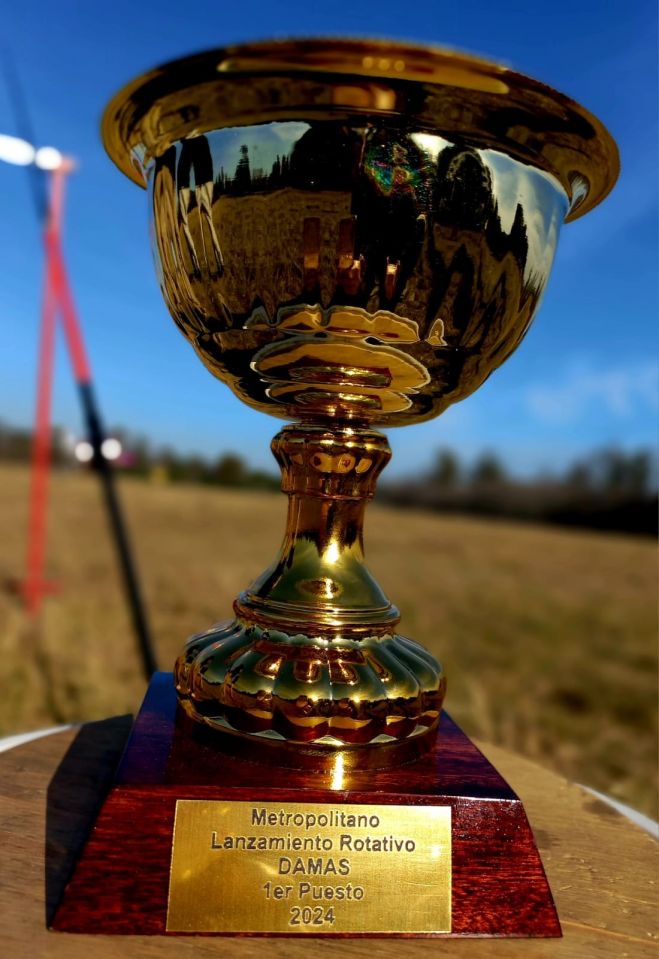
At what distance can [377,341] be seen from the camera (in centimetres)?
62

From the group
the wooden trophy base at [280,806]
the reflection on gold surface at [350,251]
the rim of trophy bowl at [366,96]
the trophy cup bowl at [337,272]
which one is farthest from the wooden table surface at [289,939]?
the rim of trophy bowl at [366,96]

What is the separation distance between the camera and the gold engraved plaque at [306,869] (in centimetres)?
56

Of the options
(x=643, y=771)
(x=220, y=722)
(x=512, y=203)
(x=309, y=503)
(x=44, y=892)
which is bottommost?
(x=643, y=771)

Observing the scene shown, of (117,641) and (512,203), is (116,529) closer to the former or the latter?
(117,641)

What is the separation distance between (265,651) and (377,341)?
0.27 meters

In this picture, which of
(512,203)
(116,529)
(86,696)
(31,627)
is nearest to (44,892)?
(512,203)

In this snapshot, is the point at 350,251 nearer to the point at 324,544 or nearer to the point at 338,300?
the point at 338,300

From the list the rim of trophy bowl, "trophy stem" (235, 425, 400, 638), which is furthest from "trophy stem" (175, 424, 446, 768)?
the rim of trophy bowl

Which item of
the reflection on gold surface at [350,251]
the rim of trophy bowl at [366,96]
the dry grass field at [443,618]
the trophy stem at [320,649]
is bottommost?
the dry grass field at [443,618]

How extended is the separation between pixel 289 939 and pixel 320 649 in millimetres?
208

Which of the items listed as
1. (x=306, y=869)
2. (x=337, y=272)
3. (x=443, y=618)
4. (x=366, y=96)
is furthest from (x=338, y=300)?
(x=443, y=618)

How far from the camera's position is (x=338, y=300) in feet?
1.92

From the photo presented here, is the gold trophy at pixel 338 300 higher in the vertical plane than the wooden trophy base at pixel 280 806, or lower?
higher

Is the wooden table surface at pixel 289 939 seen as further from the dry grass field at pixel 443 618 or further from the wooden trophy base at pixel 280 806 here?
the dry grass field at pixel 443 618
